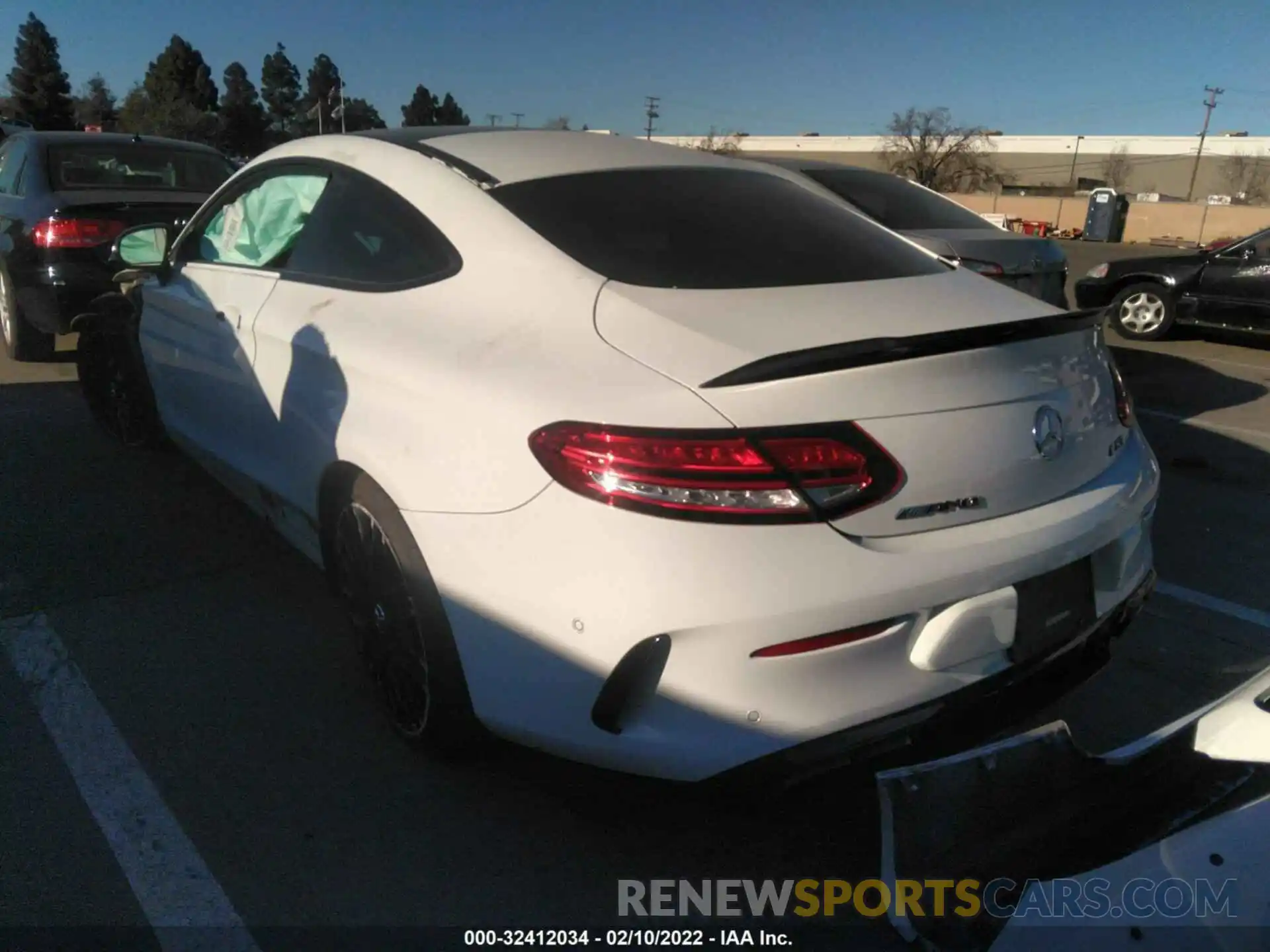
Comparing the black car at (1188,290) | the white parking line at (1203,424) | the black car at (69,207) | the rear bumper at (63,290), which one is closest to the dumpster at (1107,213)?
the black car at (1188,290)

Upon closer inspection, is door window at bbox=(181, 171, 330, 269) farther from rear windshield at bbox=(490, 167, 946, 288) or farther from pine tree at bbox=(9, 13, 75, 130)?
pine tree at bbox=(9, 13, 75, 130)

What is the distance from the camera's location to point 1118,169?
79125mm

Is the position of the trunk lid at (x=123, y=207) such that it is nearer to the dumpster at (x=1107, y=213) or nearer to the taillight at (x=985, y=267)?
the taillight at (x=985, y=267)

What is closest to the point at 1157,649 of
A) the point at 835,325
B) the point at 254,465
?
the point at 835,325

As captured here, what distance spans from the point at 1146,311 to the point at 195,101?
8686 centimetres

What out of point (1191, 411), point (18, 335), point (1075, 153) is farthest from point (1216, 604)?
point (1075, 153)

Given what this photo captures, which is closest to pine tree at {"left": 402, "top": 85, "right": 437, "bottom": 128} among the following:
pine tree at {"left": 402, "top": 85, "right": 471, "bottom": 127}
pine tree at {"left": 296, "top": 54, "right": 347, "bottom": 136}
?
pine tree at {"left": 402, "top": 85, "right": 471, "bottom": 127}

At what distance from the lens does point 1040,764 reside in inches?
80.6

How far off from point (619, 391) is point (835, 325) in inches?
20.5

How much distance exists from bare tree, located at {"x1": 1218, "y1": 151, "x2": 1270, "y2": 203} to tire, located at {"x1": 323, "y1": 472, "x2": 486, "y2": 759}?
268 feet

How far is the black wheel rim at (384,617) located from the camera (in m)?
2.46

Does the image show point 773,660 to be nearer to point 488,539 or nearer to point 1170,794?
point 488,539

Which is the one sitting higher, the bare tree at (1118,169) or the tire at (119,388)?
the bare tree at (1118,169)

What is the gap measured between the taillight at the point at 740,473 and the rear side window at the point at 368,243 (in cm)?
93
